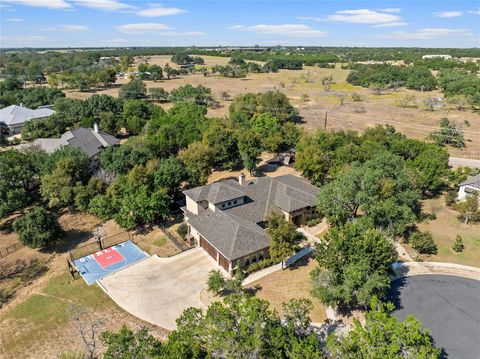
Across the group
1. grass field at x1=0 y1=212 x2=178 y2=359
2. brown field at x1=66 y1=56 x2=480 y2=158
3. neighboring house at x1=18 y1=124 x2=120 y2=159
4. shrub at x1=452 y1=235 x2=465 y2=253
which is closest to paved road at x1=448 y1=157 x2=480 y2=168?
brown field at x1=66 y1=56 x2=480 y2=158

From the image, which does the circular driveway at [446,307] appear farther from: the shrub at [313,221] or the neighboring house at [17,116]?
the neighboring house at [17,116]

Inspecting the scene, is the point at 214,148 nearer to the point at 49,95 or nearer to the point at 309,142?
the point at 309,142

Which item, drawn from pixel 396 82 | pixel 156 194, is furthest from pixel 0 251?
pixel 396 82

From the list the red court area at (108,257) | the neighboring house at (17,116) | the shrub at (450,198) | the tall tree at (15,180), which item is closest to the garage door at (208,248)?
the red court area at (108,257)

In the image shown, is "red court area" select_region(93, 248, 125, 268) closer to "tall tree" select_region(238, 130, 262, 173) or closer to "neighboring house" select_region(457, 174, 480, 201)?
"tall tree" select_region(238, 130, 262, 173)

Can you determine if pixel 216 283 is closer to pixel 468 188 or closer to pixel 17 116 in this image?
pixel 468 188

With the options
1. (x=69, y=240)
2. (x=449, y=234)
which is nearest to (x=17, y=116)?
(x=69, y=240)

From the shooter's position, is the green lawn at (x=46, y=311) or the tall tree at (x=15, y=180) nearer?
the green lawn at (x=46, y=311)
